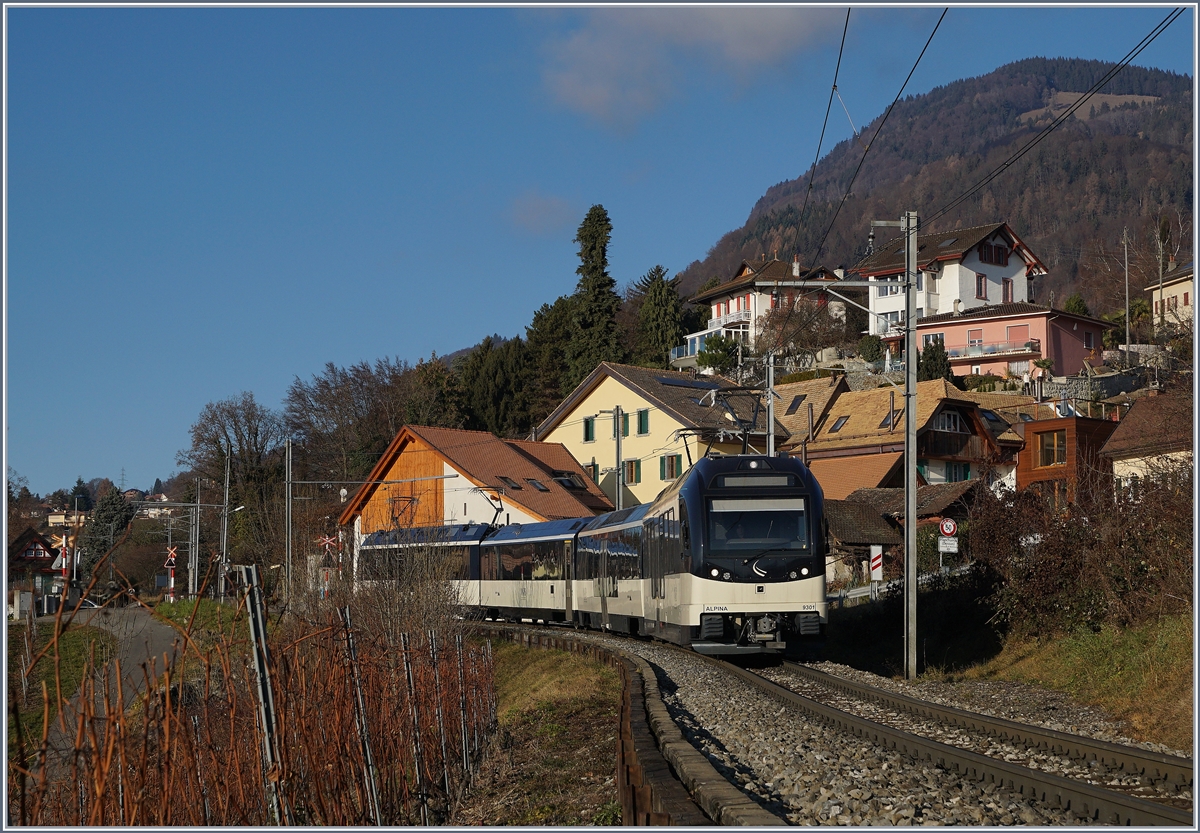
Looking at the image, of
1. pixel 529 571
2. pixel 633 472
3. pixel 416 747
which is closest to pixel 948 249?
pixel 633 472

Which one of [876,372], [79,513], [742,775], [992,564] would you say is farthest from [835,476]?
[79,513]

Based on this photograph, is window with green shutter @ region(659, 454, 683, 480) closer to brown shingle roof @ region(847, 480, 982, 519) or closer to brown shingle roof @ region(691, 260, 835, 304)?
brown shingle roof @ region(847, 480, 982, 519)

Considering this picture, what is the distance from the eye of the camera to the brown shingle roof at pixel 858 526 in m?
42.1

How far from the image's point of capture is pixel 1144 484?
2012cm

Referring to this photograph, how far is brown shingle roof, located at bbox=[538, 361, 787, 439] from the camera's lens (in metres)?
58.6

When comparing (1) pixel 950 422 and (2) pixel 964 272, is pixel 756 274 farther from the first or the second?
(1) pixel 950 422

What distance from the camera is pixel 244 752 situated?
792cm

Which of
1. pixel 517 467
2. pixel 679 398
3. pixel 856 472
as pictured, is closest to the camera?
pixel 856 472

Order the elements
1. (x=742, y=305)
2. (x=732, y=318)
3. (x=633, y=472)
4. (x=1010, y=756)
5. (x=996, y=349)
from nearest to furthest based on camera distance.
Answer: (x=1010, y=756) → (x=633, y=472) → (x=996, y=349) → (x=732, y=318) → (x=742, y=305)

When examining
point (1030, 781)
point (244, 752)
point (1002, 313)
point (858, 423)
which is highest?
point (1002, 313)

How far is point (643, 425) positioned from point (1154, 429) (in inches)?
1221

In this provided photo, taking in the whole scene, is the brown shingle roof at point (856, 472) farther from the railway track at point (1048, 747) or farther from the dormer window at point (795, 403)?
the railway track at point (1048, 747)

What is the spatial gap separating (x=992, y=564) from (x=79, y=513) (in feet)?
69.2

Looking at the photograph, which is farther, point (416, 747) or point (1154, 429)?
point (1154, 429)
